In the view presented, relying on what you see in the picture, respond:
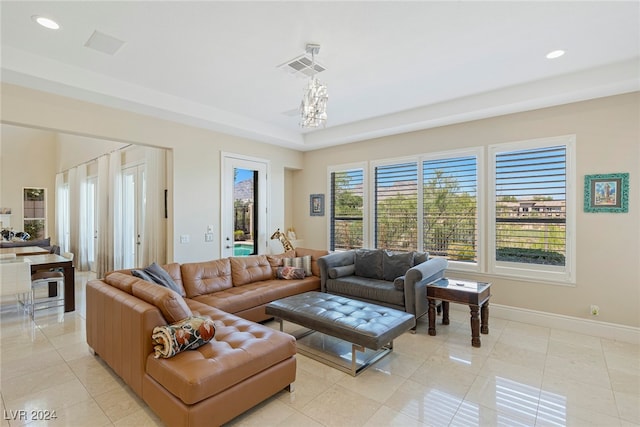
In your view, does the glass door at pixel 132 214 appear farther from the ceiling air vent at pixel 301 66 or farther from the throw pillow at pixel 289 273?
the ceiling air vent at pixel 301 66

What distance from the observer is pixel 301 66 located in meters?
3.13

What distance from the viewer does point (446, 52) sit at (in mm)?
2916

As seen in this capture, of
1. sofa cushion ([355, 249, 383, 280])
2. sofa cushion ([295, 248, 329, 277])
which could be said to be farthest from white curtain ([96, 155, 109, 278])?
sofa cushion ([355, 249, 383, 280])

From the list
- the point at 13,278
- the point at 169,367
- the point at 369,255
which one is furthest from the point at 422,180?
the point at 13,278

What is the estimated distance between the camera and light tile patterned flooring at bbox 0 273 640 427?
213 centimetres

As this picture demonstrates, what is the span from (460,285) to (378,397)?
6.24 feet

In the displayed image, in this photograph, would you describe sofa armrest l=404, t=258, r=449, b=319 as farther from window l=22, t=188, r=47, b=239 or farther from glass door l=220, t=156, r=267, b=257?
window l=22, t=188, r=47, b=239

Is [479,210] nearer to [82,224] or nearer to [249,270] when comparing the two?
[249,270]

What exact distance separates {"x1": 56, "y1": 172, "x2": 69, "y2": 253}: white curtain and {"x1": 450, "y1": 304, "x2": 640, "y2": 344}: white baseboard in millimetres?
10589

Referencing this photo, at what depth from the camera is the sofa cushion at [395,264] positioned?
4.22 metres

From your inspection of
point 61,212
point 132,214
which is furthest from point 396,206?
point 61,212

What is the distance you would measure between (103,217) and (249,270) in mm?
4407

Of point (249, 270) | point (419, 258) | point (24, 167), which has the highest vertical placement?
point (24, 167)

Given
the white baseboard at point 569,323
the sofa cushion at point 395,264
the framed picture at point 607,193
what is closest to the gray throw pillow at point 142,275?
the sofa cushion at point 395,264
